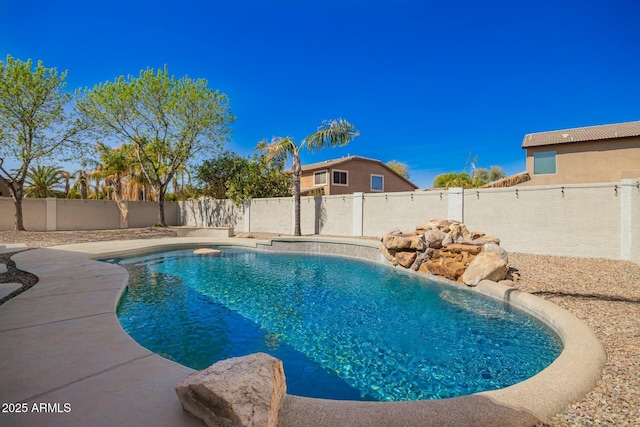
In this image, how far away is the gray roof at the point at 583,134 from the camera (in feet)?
55.7

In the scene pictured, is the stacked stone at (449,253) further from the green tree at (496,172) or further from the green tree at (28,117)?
the green tree at (496,172)

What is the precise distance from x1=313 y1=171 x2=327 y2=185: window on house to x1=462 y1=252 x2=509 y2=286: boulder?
1923 centimetres

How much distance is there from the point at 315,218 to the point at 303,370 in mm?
14000

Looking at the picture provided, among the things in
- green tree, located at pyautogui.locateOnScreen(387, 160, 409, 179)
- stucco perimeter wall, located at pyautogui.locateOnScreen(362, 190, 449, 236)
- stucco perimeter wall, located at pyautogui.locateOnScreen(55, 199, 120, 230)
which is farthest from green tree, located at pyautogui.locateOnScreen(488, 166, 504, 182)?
stucco perimeter wall, located at pyautogui.locateOnScreen(55, 199, 120, 230)

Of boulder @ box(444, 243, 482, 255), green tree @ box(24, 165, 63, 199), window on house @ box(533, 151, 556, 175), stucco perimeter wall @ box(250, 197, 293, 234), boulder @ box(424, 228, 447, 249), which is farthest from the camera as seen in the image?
green tree @ box(24, 165, 63, 199)

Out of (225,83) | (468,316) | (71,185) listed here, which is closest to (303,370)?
(468,316)

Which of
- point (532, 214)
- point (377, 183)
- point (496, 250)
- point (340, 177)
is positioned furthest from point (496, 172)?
point (496, 250)

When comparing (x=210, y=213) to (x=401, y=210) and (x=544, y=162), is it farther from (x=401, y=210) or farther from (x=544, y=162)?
(x=544, y=162)

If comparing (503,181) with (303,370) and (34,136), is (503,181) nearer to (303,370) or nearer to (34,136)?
(303,370)

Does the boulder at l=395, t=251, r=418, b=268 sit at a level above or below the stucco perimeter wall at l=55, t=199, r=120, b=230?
below

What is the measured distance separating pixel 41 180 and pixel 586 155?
143 ft

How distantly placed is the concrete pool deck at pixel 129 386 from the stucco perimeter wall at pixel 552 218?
6.75 m

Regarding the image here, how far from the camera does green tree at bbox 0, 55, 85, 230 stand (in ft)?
51.2

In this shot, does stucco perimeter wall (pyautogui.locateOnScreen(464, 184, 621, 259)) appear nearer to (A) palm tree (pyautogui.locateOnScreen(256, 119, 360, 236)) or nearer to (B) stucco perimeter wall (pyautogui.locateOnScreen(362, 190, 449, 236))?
(B) stucco perimeter wall (pyautogui.locateOnScreen(362, 190, 449, 236))
